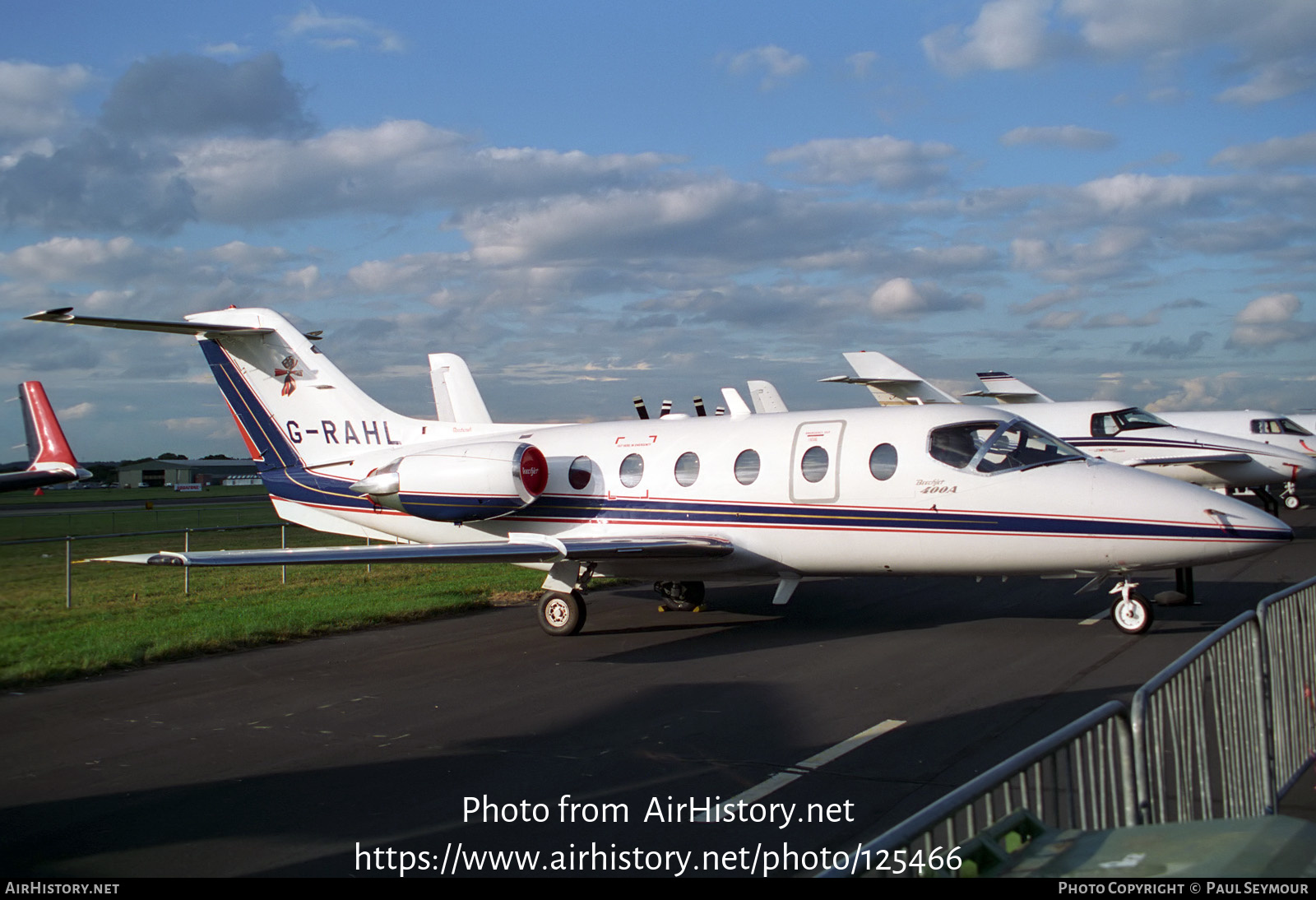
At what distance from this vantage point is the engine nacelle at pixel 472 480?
47.2 feet

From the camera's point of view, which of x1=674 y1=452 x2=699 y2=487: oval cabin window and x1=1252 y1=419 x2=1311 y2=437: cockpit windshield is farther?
x1=1252 y1=419 x2=1311 y2=437: cockpit windshield

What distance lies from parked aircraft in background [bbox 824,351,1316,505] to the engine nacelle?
15.4 metres

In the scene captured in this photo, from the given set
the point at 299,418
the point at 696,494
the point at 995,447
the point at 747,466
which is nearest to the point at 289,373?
the point at 299,418

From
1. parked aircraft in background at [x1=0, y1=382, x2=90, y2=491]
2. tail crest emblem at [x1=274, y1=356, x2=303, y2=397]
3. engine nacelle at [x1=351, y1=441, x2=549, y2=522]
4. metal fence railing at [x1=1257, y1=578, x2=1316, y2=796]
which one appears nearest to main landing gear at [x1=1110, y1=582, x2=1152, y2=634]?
metal fence railing at [x1=1257, y1=578, x2=1316, y2=796]

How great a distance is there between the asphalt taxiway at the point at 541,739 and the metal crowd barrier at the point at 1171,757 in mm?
1684

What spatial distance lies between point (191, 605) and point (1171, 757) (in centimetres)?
1559

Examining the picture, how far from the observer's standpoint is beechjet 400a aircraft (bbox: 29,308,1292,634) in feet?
37.6

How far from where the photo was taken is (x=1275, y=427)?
112 ft

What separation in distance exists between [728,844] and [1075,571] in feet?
24.7

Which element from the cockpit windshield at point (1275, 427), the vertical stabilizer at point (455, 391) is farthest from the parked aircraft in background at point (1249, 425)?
the vertical stabilizer at point (455, 391)

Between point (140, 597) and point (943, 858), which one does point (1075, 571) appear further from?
point (140, 597)

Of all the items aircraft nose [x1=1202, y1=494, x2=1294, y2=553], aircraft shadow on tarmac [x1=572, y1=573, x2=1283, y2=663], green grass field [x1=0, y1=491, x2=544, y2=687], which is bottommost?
aircraft shadow on tarmac [x1=572, y1=573, x2=1283, y2=663]

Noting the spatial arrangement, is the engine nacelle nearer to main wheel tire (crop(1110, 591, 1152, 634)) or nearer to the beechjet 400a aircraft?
the beechjet 400a aircraft
